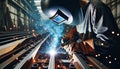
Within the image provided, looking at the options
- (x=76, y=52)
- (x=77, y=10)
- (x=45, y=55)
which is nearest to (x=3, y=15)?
(x=45, y=55)

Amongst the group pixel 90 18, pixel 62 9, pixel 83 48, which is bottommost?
pixel 83 48

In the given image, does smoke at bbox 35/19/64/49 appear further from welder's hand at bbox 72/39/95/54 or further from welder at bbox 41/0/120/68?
welder at bbox 41/0/120/68

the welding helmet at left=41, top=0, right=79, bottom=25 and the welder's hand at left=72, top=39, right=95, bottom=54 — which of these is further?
the welder's hand at left=72, top=39, right=95, bottom=54

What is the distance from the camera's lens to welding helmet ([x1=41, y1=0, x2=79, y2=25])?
260 centimetres

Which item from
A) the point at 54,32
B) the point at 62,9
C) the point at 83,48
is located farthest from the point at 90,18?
the point at 54,32

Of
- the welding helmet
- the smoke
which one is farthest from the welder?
the smoke

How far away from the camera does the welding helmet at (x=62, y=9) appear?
2604mm

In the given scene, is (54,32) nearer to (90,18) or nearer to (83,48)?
(83,48)

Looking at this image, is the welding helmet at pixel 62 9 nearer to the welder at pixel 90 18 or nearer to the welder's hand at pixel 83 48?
the welder at pixel 90 18

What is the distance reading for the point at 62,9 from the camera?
2637 mm

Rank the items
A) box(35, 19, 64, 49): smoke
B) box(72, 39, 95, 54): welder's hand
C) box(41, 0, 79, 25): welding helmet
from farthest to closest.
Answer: box(35, 19, 64, 49): smoke
box(72, 39, 95, 54): welder's hand
box(41, 0, 79, 25): welding helmet

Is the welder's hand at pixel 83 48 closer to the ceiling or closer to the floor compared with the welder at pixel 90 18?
closer to the floor

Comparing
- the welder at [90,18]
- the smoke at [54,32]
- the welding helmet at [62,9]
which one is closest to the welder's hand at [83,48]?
the welder at [90,18]

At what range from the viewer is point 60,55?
5406mm
